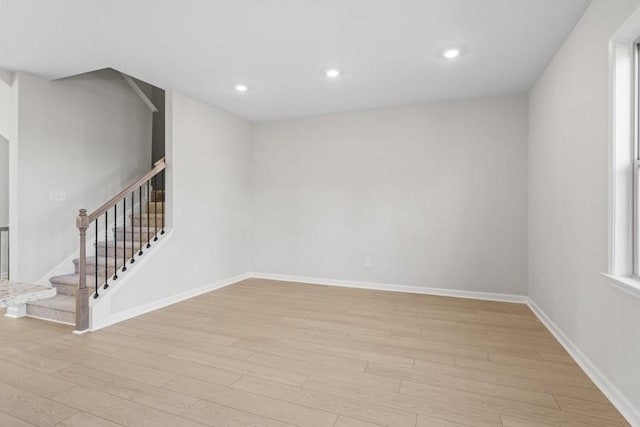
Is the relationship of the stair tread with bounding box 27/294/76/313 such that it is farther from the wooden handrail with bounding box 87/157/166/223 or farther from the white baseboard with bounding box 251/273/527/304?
the white baseboard with bounding box 251/273/527/304

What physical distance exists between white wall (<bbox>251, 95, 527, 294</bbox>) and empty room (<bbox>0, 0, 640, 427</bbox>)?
29 mm

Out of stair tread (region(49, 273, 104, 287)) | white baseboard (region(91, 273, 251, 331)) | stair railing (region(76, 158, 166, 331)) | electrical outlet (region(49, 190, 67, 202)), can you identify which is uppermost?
electrical outlet (region(49, 190, 67, 202))

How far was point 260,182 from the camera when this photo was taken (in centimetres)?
532

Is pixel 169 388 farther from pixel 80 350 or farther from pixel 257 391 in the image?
pixel 80 350

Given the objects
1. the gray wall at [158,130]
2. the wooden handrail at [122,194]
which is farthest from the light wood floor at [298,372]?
the gray wall at [158,130]

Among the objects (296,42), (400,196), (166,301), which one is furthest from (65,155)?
(400,196)

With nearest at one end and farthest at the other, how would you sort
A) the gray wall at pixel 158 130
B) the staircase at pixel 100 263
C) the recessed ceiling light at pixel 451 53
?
the recessed ceiling light at pixel 451 53, the staircase at pixel 100 263, the gray wall at pixel 158 130

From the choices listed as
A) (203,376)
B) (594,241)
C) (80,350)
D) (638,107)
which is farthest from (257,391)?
(638,107)

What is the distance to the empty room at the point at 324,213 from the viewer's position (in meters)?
1.88

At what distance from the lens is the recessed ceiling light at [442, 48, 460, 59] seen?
9.44 feet

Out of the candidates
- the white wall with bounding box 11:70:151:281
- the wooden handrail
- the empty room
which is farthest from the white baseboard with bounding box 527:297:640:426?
the white wall with bounding box 11:70:151:281

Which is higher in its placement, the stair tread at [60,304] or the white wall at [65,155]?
the white wall at [65,155]

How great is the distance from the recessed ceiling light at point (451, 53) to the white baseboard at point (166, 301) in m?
3.94

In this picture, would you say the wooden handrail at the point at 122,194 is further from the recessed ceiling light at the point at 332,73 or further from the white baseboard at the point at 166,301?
the recessed ceiling light at the point at 332,73
